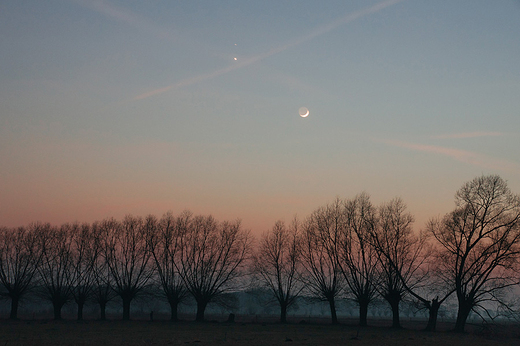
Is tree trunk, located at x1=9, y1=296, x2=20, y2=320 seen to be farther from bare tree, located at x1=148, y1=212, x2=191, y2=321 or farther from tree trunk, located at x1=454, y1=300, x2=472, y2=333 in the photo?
tree trunk, located at x1=454, y1=300, x2=472, y2=333

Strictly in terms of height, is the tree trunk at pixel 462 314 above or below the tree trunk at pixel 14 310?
above

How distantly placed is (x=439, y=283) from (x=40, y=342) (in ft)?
141

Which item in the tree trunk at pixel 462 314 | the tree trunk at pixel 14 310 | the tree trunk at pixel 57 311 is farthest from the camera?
the tree trunk at pixel 57 311

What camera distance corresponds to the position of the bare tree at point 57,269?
7281 centimetres

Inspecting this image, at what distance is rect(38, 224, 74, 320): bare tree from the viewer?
72812 millimetres

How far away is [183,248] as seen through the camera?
73.9 meters

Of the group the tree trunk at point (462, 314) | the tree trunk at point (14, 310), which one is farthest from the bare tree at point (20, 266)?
the tree trunk at point (462, 314)

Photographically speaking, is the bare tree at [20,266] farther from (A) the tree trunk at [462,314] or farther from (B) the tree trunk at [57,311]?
(A) the tree trunk at [462,314]

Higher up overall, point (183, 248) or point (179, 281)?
point (183, 248)

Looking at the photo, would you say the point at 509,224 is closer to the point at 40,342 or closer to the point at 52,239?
the point at 40,342

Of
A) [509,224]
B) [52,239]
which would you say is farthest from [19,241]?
[509,224]

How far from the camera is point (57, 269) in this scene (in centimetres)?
7381

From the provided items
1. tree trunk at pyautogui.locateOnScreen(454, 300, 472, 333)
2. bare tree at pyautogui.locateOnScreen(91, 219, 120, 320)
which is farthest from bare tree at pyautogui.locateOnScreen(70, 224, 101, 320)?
tree trunk at pyautogui.locateOnScreen(454, 300, 472, 333)

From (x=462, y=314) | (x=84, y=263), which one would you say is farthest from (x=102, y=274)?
(x=462, y=314)
